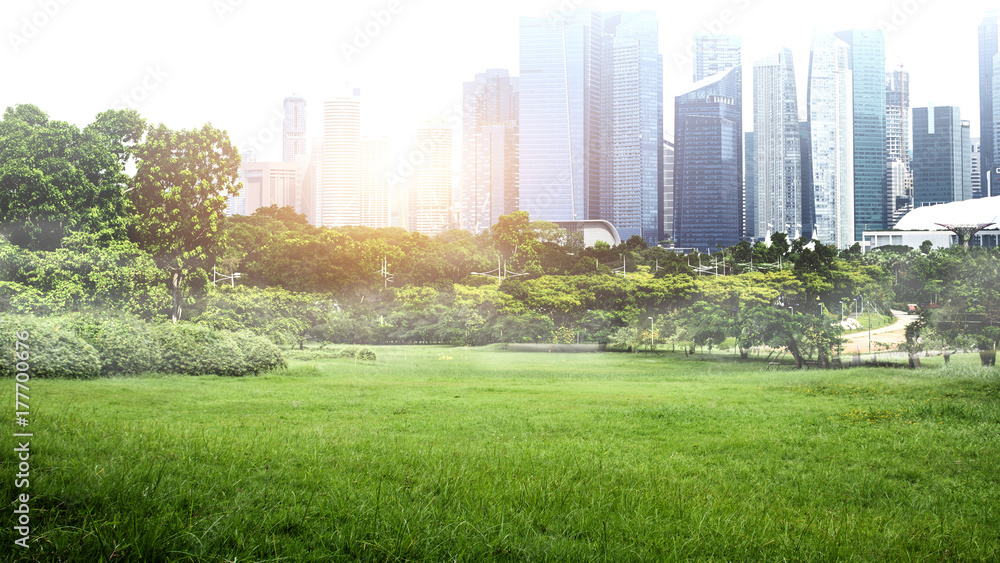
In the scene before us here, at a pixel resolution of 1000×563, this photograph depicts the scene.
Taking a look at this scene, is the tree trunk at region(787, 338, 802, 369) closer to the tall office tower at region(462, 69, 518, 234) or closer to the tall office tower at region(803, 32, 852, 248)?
the tall office tower at region(462, 69, 518, 234)

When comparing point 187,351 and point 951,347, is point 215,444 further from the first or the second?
point 951,347

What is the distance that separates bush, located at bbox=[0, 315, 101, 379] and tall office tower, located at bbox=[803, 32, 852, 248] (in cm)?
2697

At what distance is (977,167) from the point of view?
1638 cm

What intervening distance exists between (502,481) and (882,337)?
1375cm

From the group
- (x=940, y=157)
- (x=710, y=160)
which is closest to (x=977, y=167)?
(x=940, y=157)

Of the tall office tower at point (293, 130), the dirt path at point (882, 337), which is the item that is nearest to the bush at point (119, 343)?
the tall office tower at point (293, 130)

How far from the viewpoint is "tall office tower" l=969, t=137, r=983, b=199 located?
52.1ft

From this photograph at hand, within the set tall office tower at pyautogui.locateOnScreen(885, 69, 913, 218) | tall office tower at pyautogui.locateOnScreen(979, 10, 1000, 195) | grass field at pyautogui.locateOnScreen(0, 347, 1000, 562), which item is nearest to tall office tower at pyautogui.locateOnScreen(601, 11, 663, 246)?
tall office tower at pyautogui.locateOnScreen(885, 69, 913, 218)

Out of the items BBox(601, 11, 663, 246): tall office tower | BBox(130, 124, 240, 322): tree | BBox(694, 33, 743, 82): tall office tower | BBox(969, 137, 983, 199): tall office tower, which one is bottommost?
BBox(130, 124, 240, 322): tree

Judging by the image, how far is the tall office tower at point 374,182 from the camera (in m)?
15.1

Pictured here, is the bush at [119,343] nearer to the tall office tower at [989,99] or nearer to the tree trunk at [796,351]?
the tree trunk at [796,351]

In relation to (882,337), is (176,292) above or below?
above

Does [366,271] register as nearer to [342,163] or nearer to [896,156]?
[342,163]

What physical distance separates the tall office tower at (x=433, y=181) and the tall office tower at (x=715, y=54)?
67.0ft
